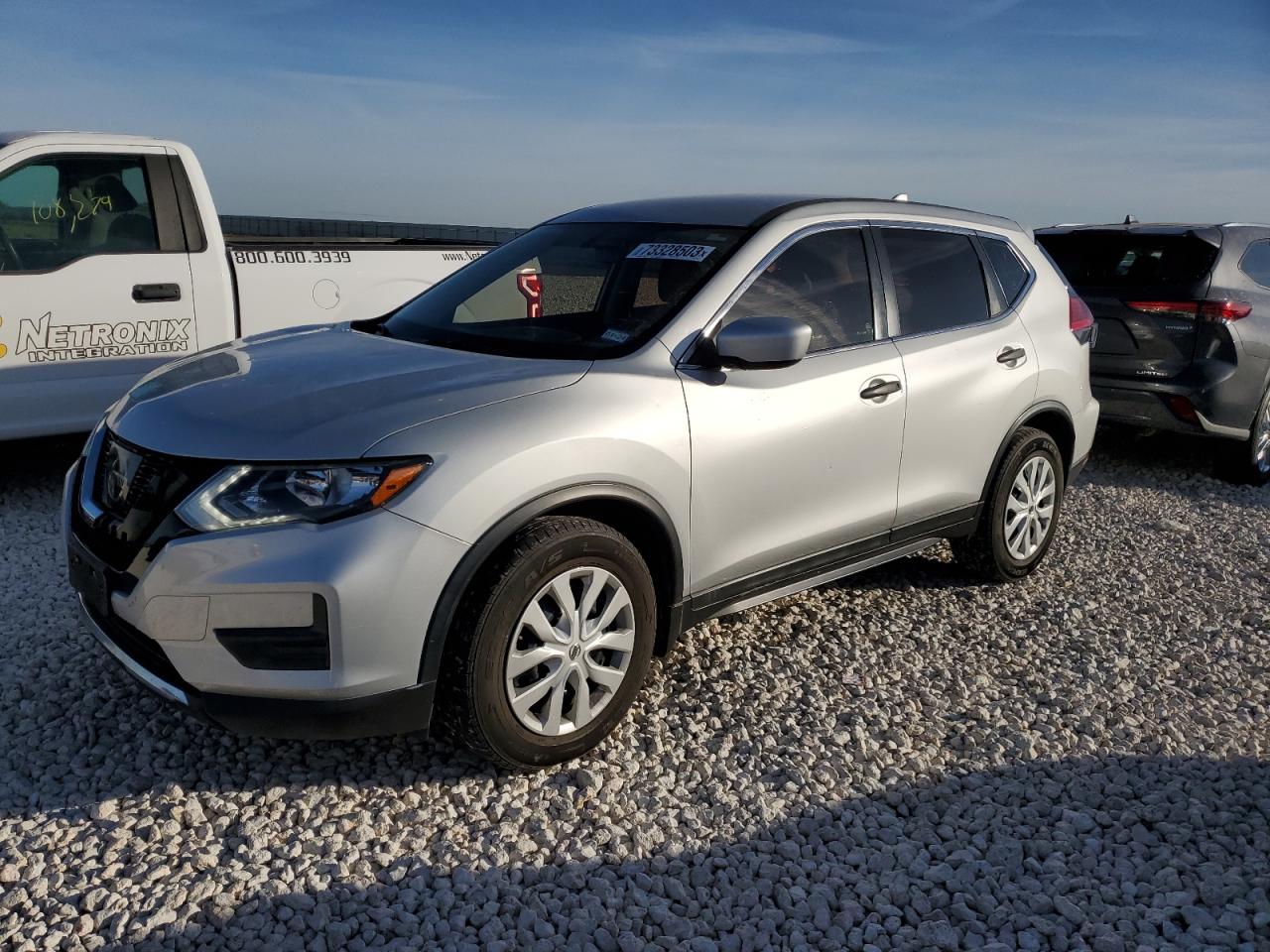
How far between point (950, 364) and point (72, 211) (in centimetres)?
485

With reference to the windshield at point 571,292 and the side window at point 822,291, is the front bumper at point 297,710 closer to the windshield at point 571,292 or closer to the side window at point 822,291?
the windshield at point 571,292

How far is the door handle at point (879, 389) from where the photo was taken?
13.5ft

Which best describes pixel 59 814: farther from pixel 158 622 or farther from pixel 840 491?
pixel 840 491

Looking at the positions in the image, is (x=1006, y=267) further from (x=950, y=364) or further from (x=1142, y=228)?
(x=1142, y=228)

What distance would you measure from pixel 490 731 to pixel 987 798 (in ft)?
5.21

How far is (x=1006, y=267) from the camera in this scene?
5121 mm

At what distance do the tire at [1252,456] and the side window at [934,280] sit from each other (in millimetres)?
3880

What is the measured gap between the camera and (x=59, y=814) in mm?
3137

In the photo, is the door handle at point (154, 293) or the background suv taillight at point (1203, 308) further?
the background suv taillight at point (1203, 308)

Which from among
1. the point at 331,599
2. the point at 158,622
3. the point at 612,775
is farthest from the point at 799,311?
the point at 158,622

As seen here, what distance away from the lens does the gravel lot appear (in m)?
2.79

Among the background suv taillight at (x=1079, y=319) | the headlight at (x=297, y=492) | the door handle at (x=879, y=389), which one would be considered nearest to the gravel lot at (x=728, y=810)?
the headlight at (x=297, y=492)

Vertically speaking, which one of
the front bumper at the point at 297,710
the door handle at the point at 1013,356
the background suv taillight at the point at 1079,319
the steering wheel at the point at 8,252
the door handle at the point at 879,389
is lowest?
the front bumper at the point at 297,710

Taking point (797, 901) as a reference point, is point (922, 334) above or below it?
above
